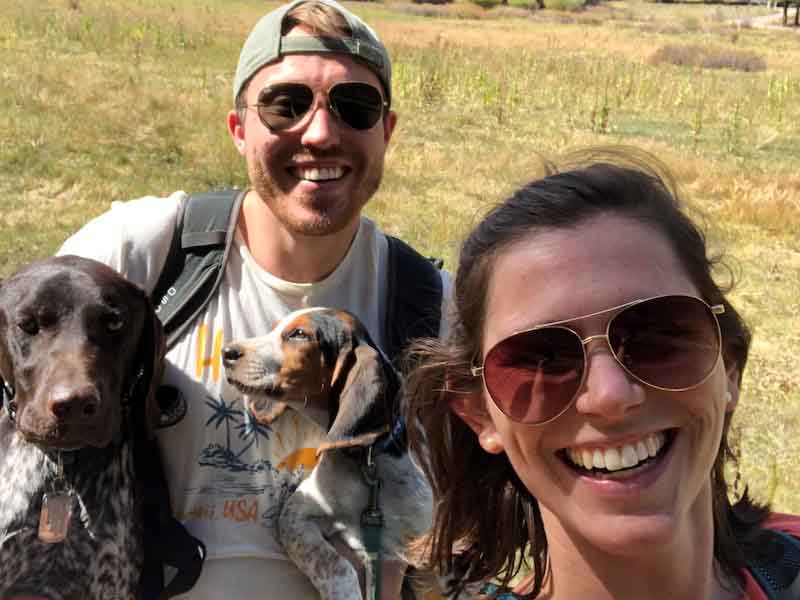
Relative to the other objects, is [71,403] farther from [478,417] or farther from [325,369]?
[478,417]

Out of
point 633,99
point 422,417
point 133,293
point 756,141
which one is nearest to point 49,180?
point 133,293

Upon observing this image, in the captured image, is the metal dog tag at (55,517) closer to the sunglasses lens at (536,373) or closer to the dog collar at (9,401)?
the dog collar at (9,401)

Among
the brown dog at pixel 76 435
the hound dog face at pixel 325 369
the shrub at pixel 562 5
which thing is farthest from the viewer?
the shrub at pixel 562 5

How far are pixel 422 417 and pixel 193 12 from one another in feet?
87.4

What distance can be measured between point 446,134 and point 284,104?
41.4ft

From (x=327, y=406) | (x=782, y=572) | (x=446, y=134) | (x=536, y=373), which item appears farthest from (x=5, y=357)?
(x=446, y=134)

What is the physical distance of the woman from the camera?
1.60 m

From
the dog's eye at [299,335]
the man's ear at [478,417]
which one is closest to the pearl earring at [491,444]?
the man's ear at [478,417]

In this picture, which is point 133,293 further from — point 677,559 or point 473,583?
point 677,559

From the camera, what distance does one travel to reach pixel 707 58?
100 ft

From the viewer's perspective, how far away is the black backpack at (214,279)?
252cm

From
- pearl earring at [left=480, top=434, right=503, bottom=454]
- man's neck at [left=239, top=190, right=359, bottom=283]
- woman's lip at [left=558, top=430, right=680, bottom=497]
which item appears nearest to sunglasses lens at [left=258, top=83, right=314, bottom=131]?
man's neck at [left=239, top=190, right=359, bottom=283]

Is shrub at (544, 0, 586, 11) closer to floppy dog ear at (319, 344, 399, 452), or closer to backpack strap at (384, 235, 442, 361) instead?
backpack strap at (384, 235, 442, 361)

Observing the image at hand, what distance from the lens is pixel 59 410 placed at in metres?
2.18
